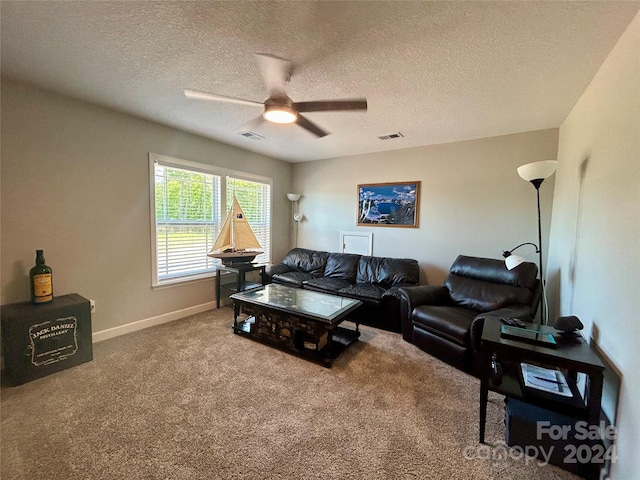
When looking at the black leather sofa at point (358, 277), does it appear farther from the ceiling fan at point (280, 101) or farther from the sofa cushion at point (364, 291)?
the ceiling fan at point (280, 101)

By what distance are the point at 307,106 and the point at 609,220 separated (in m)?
2.05

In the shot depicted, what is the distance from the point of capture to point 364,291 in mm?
3436

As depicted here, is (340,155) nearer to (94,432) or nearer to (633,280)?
(633,280)

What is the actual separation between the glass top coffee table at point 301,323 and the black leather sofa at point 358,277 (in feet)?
1.56

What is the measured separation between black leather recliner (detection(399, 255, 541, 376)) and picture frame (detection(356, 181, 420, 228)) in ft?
3.53

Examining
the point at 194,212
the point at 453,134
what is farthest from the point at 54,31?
the point at 453,134

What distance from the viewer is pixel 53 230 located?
8.04 ft

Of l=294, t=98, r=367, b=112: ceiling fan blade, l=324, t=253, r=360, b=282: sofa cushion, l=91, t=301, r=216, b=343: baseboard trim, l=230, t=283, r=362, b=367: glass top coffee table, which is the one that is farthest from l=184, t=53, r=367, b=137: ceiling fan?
l=91, t=301, r=216, b=343: baseboard trim

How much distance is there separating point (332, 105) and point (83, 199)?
8.81ft

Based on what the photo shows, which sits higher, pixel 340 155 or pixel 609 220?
pixel 340 155

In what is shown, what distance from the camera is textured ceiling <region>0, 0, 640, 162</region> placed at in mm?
1403

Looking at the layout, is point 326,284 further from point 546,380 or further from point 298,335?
point 546,380

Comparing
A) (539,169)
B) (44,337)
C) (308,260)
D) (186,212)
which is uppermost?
(539,169)

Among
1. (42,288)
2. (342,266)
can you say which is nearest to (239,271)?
(342,266)
